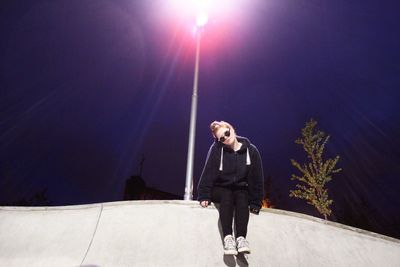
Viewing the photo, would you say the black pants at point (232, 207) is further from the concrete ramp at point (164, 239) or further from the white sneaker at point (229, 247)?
the concrete ramp at point (164, 239)

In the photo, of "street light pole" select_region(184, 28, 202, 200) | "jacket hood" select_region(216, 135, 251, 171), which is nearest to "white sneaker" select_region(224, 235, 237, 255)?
"jacket hood" select_region(216, 135, 251, 171)

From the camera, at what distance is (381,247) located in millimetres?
4113

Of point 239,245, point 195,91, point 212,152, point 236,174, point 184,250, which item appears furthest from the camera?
point 195,91

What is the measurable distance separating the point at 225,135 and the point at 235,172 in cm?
57

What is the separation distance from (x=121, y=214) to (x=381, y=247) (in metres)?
4.05

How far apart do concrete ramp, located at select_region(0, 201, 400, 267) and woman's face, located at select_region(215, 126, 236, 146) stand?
1164 millimetres

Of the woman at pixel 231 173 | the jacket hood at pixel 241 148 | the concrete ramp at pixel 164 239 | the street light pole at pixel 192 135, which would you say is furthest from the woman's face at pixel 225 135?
the street light pole at pixel 192 135

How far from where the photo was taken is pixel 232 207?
3584mm

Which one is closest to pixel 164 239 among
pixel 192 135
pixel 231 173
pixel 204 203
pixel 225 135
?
pixel 204 203

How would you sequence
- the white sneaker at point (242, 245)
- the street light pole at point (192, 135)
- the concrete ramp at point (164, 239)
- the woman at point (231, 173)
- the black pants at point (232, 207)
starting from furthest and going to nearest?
the street light pole at point (192, 135)
the woman at point (231, 173)
the concrete ramp at point (164, 239)
the black pants at point (232, 207)
the white sneaker at point (242, 245)

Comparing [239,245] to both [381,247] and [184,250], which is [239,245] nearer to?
[184,250]

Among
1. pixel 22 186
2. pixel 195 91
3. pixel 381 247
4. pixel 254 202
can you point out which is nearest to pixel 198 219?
pixel 254 202

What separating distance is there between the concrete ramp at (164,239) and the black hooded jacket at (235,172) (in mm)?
453

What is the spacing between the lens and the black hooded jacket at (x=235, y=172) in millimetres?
3922
